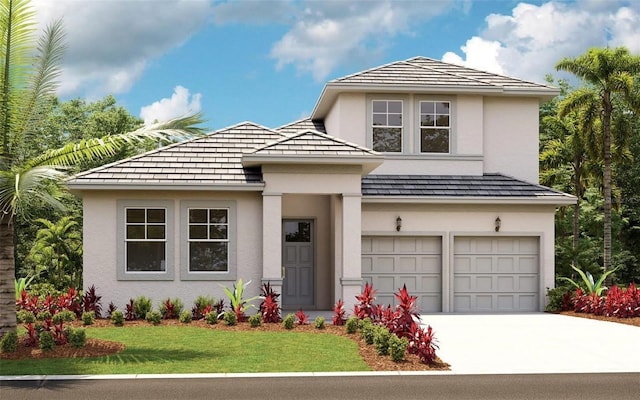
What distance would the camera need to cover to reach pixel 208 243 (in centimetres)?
1778

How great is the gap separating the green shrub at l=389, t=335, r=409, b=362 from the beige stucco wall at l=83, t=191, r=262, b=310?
267 inches

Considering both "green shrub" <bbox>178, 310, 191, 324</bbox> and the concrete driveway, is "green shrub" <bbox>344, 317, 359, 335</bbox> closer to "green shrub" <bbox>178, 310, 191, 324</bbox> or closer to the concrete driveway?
the concrete driveway

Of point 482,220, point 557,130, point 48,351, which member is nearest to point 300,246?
point 482,220

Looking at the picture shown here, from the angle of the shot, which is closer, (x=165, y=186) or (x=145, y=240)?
(x=165, y=186)

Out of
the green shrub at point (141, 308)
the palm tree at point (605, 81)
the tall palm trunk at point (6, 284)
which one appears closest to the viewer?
the tall palm trunk at point (6, 284)

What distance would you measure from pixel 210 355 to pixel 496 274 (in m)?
10.3

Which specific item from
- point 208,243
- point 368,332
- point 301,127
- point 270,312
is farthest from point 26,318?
point 301,127

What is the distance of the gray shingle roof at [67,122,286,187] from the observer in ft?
57.4

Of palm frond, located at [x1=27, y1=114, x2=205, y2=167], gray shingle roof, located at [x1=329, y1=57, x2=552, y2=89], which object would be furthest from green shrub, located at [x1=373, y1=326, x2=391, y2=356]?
gray shingle roof, located at [x1=329, y1=57, x2=552, y2=89]

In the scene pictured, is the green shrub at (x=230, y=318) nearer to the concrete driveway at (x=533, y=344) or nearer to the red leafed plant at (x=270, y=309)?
the red leafed plant at (x=270, y=309)

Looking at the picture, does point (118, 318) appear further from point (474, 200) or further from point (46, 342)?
point (474, 200)

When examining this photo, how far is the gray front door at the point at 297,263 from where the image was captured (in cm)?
2025

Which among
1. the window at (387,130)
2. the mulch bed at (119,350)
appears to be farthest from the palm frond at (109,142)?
the window at (387,130)

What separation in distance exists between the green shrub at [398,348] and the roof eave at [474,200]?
303 inches
